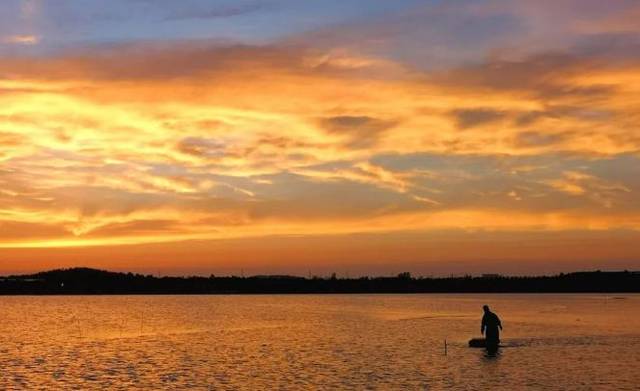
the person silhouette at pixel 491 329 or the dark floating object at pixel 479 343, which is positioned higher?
the person silhouette at pixel 491 329

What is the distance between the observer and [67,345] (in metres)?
73.0

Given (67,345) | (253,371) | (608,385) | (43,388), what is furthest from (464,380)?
(67,345)

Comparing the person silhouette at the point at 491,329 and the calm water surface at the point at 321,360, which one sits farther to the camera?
the person silhouette at the point at 491,329

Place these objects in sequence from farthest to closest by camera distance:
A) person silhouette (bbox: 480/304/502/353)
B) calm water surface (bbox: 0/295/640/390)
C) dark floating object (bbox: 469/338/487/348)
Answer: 1. dark floating object (bbox: 469/338/487/348)
2. person silhouette (bbox: 480/304/502/353)
3. calm water surface (bbox: 0/295/640/390)

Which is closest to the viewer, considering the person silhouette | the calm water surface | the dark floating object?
the calm water surface

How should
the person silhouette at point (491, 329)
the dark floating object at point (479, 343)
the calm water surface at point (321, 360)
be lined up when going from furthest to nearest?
the dark floating object at point (479, 343) < the person silhouette at point (491, 329) < the calm water surface at point (321, 360)

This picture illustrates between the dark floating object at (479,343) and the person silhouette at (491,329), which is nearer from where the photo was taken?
the person silhouette at (491,329)

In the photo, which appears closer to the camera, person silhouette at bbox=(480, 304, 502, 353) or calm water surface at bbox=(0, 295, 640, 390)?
calm water surface at bbox=(0, 295, 640, 390)

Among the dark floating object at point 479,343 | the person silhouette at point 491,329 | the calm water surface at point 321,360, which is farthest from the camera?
the dark floating object at point 479,343

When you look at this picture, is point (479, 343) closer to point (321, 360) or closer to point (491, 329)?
point (491, 329)

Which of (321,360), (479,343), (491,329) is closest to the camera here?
(321,360)

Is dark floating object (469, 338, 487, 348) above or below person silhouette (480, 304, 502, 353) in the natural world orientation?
below

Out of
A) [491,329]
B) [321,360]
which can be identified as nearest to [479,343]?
[491,329]

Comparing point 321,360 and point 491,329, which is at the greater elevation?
point 491,329
